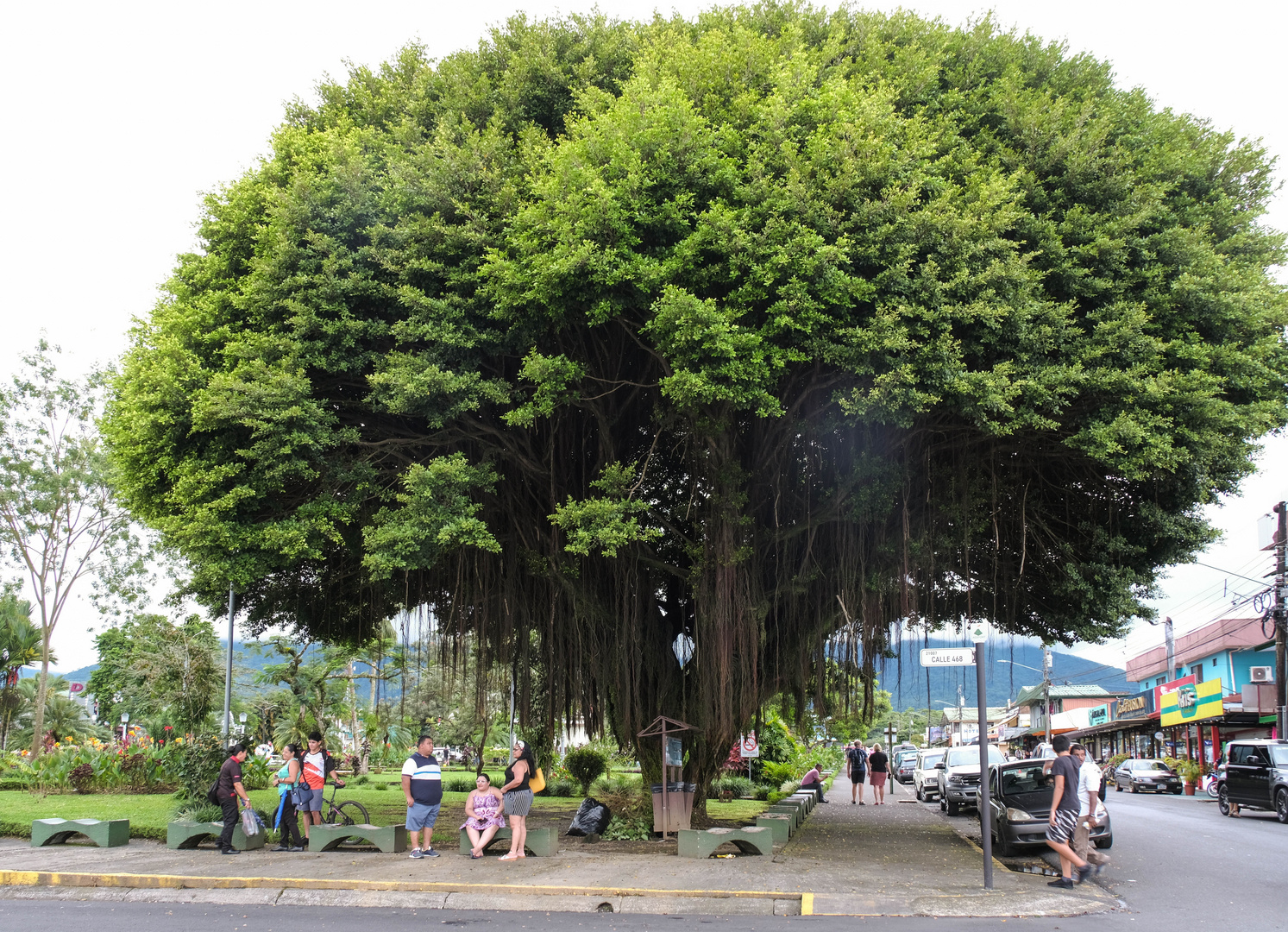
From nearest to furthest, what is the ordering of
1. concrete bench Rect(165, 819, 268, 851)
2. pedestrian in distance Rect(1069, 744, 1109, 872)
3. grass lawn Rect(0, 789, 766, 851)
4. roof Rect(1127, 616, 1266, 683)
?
pedestrian in distance Rect(1069, 744, 1109, 872), concrete bench Rect(165, 819, 268, 851), grass lawn Rect(0, 789, 766, 851), roof Rect(1127, 616, 1266, 683)

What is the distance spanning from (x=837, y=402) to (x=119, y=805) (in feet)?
53.6

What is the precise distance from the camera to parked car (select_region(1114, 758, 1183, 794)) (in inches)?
1256

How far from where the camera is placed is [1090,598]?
13742 millimetres

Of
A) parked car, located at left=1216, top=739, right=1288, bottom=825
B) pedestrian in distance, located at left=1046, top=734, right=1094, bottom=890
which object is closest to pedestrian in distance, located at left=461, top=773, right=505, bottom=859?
pedestrian in distance, located at left=1046, top=734, right=1094, bottom=890

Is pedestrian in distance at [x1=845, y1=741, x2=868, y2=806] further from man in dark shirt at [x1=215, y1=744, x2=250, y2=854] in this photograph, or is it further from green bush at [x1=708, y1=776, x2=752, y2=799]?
man in dark shirt at [x1=215, y1=744, x2=250, y2=854]

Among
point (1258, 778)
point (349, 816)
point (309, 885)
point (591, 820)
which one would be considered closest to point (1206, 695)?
point (1258, 778)

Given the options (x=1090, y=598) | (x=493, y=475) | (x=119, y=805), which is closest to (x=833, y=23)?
(x=493, y=475)

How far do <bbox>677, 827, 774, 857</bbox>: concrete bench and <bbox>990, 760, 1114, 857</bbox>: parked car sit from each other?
3409 millimetres

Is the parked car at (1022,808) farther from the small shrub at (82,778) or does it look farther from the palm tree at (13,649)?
the palm tree at (13,649)

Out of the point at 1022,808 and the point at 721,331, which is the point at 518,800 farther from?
the point at 1022,808

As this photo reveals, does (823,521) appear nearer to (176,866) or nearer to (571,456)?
(571,456)

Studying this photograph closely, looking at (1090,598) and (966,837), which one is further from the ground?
(1090,598)

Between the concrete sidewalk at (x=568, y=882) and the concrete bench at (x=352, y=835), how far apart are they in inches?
9.9

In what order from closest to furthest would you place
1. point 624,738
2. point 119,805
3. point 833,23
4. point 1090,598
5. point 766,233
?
point 766,233, point 833,23, point 1090,598, point 624,738, point 119,805
